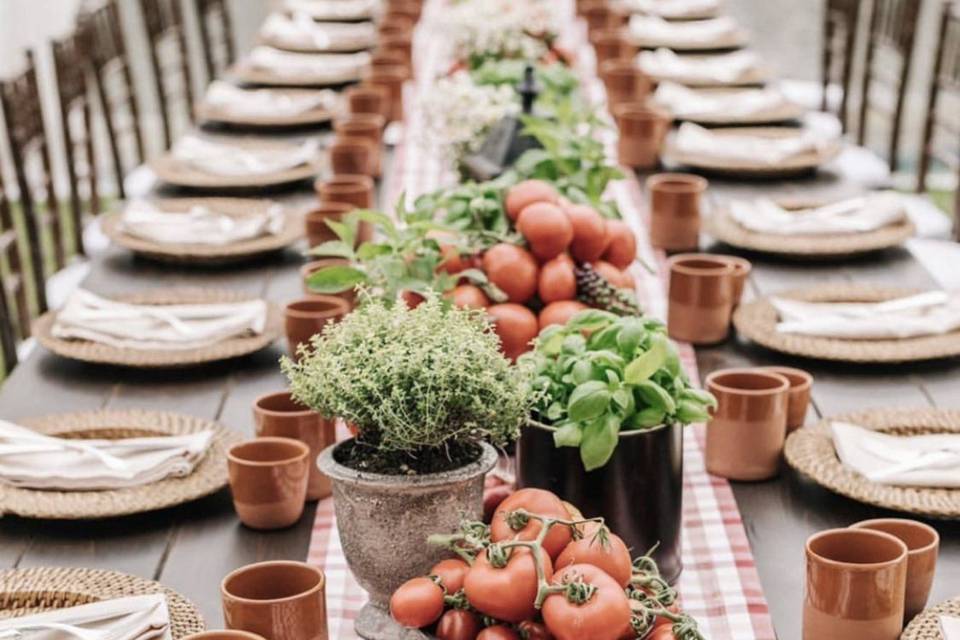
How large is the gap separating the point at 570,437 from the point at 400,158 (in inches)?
78.0

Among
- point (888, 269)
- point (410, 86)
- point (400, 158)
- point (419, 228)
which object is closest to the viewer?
point (419, 228)

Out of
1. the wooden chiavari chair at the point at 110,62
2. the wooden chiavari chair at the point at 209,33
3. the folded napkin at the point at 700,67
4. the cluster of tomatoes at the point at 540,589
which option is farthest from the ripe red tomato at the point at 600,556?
the wooden chiavari chair at the point at 209,33

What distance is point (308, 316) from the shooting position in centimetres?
189

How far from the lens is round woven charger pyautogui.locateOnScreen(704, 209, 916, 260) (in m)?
2.41

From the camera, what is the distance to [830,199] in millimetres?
2701

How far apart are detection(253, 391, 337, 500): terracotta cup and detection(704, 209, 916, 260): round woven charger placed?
3.48 ft

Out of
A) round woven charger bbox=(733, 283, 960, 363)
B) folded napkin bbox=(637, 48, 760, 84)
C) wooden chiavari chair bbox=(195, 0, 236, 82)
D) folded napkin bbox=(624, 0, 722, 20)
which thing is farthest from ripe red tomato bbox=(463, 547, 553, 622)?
wooden chiavari chair bbox=(195, 0, 236, 82)

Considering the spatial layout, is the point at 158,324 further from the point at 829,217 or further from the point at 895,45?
the point at 895,45

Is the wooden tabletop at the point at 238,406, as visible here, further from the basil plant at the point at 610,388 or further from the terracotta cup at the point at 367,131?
the terracotta cup at the point at 367,131

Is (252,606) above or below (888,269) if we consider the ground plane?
above

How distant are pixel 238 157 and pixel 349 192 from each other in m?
0.60

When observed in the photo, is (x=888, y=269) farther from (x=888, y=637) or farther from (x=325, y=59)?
(x=325, y=59)

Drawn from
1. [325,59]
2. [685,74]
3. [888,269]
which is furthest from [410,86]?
[888,269]

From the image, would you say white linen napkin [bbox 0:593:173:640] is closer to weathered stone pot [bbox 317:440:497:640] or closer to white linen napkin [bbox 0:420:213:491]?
weathered stone pot [bbox 317:440:497:640]
